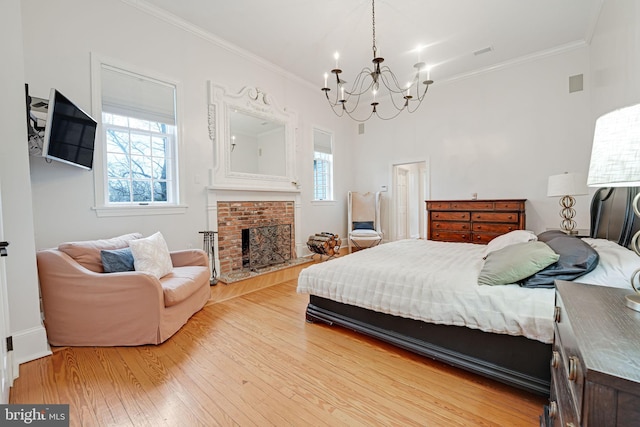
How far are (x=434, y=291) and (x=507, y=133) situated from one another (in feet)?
14.3

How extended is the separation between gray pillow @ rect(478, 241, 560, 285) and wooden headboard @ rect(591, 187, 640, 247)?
723mm

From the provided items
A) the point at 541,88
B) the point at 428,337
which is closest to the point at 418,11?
the point at 541,88

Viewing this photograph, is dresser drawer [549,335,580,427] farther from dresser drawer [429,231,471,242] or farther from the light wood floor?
dresser drawer [429,231,471,242]

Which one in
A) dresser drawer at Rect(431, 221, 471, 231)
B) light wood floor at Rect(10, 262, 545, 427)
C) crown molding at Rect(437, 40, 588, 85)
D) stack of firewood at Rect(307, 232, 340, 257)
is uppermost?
crown molding at Rect(437, 40, 588, 85)

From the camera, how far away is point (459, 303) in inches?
64.2

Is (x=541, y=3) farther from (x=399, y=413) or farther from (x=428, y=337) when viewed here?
(x=399, y=413)

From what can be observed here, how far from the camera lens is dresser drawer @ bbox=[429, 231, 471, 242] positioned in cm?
458

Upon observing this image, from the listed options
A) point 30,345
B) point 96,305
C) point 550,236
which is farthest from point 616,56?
point 30,345

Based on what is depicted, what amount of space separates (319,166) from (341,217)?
52.9 inches

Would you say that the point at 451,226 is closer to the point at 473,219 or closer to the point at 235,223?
the point at 473,219

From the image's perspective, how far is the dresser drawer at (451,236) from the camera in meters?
4.58

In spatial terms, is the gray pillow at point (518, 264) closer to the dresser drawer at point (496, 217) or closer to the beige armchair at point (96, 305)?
the beige armchair at point (96, 305)

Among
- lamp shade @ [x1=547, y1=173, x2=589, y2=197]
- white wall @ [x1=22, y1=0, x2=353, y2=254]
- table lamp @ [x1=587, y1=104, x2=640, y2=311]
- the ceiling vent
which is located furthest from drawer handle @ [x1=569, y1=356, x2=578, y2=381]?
the ceiling vent

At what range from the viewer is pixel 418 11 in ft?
11.0
